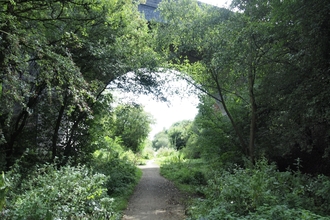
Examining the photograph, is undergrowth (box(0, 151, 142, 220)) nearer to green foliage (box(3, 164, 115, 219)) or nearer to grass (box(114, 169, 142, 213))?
green foliage (box(3, 164, 115, 219))

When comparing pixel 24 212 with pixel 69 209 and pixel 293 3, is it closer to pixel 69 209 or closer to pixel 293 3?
pixel 69 209

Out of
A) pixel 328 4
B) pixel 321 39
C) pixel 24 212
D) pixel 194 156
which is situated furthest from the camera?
pixel 194 156

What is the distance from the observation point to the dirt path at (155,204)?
7109mm

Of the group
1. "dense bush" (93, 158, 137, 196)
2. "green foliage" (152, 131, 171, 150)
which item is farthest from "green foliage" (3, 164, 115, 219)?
"green foliage" (152, 131, 171, 150)

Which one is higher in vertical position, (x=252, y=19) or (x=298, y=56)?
(x=252, y=19)

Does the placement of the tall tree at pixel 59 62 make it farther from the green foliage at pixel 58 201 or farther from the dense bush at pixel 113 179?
the green foliage at pixel 58 201

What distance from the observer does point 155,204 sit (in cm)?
853

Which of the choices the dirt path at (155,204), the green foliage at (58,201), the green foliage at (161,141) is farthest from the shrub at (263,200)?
the green foliage at (161,141)

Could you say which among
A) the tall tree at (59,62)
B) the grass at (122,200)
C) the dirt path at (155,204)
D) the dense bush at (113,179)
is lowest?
the dirt path at (155,204)

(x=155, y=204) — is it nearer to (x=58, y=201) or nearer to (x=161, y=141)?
(x=58, y=201)

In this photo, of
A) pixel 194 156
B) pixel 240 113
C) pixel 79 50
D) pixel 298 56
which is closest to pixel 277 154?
pixel 240 113

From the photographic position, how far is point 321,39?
21.0 feet

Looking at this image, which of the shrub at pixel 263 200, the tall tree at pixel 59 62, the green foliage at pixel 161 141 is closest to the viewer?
the shrub at pixel 263 200

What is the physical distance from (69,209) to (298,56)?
6305 millimetres
